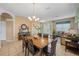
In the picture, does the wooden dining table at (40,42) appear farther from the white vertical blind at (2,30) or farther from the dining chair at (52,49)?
the white vertical blind at (2,30)

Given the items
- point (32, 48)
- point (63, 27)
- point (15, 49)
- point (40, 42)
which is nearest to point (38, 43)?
point (40, 42)

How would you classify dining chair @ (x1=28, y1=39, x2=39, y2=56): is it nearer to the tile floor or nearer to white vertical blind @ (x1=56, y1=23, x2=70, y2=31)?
the tile floor

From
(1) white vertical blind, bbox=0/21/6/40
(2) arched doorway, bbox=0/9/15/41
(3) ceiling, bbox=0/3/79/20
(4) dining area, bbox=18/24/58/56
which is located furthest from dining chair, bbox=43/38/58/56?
(1) white vertical blind, bbox=0/21/6/40

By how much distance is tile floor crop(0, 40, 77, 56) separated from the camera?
7.64 ft

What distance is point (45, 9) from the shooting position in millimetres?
2377

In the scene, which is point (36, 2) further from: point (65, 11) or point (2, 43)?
point (2, 43)

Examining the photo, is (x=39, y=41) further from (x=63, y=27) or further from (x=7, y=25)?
(x=7, y=25)

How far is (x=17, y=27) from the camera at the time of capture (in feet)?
8.10

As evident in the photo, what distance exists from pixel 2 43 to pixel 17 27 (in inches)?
19.1

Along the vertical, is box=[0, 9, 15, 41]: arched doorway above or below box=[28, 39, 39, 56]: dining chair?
above

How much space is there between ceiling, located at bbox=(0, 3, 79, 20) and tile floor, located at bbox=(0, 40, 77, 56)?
2.10 feet

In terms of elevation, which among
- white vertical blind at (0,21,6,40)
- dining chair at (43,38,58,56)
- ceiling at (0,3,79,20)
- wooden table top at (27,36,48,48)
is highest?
ceiling at (0,3,79,20)

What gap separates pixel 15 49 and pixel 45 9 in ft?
3.68

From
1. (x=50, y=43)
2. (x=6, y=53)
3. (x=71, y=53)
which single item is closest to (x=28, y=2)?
(x=50, y=43)
